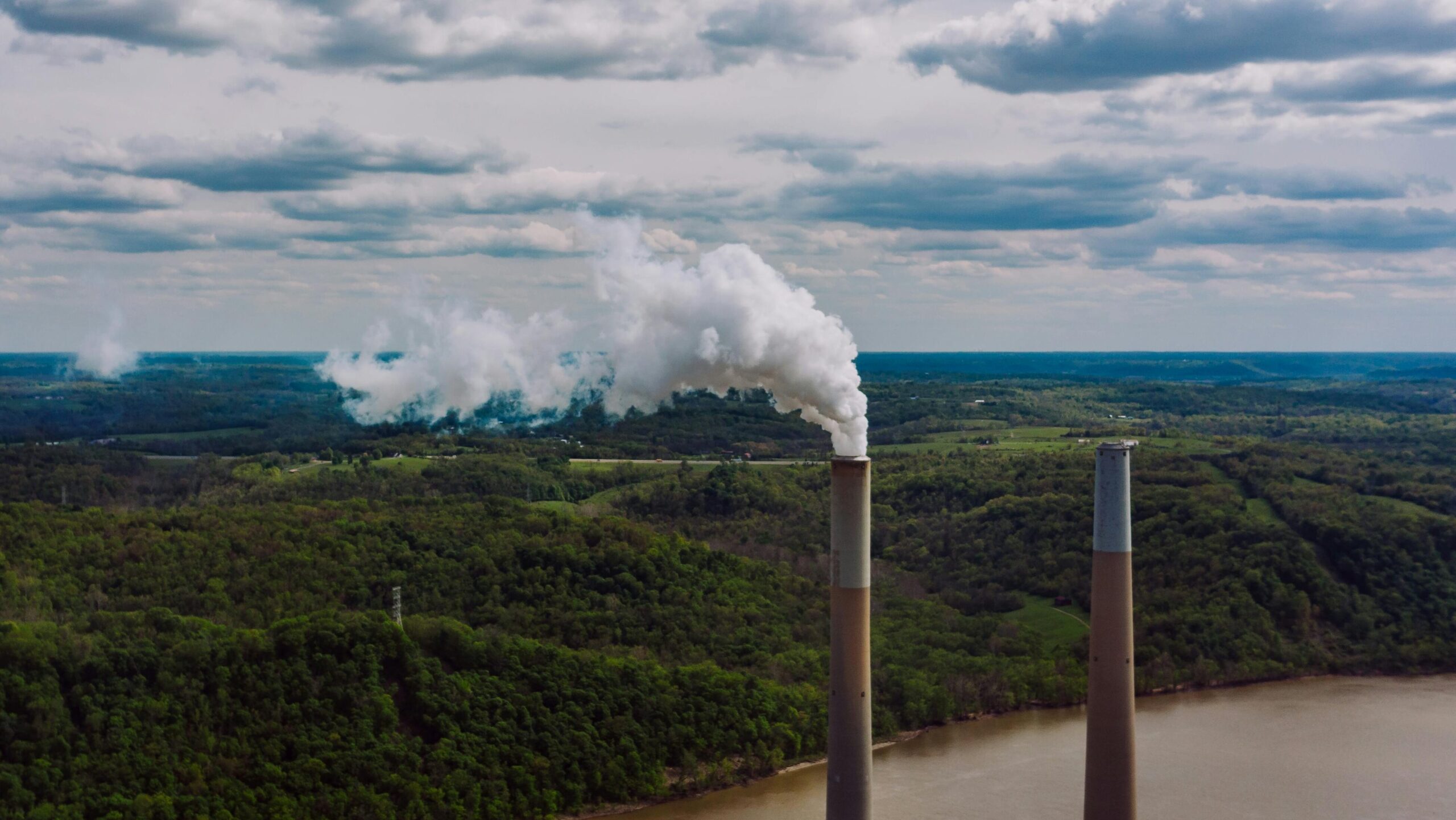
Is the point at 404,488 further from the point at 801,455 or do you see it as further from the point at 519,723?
the point at 519,723

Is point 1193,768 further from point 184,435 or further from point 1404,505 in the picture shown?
point 184,435

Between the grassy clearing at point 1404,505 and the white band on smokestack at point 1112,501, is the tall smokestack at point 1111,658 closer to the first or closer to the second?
the white band on smokestack at point 1112,501

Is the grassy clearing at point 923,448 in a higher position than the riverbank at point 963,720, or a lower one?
higher

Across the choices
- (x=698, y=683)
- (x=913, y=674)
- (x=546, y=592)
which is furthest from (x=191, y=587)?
(x=913, y=674)

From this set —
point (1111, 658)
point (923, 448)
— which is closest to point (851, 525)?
point (1111, 658)

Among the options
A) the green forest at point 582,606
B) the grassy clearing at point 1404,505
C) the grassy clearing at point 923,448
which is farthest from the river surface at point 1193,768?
the grassy clearing at point 923,448

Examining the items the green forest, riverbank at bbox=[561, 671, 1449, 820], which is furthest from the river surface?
the green forest

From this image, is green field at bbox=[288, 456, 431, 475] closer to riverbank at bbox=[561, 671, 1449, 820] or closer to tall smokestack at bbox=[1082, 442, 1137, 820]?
riverbank at bbox=[561, 671, 1449, 820]
